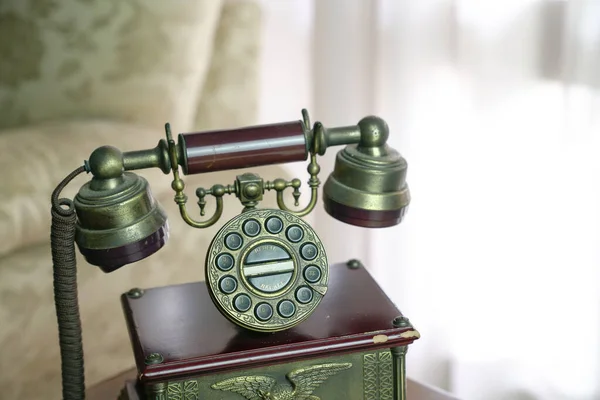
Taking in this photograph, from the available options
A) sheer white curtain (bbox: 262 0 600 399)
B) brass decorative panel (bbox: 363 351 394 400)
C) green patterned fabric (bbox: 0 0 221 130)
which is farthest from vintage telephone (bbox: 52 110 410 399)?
green patterned fabric (bbox: 0 0 221 130)

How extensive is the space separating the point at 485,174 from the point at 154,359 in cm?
85

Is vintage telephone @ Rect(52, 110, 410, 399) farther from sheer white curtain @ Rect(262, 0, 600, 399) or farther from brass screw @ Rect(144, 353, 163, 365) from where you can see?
sheer white curtain @ Rect(262, 0, 600, 399)

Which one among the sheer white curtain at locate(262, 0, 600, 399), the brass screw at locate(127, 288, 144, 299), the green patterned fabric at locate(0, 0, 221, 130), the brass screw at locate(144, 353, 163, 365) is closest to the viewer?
the brass screw at locate(144, 353, 163, 365)

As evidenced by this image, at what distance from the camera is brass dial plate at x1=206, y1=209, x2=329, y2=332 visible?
0.97 meters

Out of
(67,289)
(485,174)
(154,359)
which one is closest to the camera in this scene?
(154,359)

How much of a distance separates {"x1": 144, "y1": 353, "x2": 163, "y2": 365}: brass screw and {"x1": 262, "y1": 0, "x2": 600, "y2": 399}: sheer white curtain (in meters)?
0.82

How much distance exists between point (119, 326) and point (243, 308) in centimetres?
70

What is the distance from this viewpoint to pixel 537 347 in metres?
1.58

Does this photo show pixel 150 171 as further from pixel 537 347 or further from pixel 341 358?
pixel 537 347

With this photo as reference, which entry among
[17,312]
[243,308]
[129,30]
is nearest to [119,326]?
[17,312]

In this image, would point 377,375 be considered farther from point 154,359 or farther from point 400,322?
point 154,359

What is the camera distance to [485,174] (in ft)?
5.12

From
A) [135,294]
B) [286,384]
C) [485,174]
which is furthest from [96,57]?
[286,384]

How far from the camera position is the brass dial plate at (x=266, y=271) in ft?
3.19
